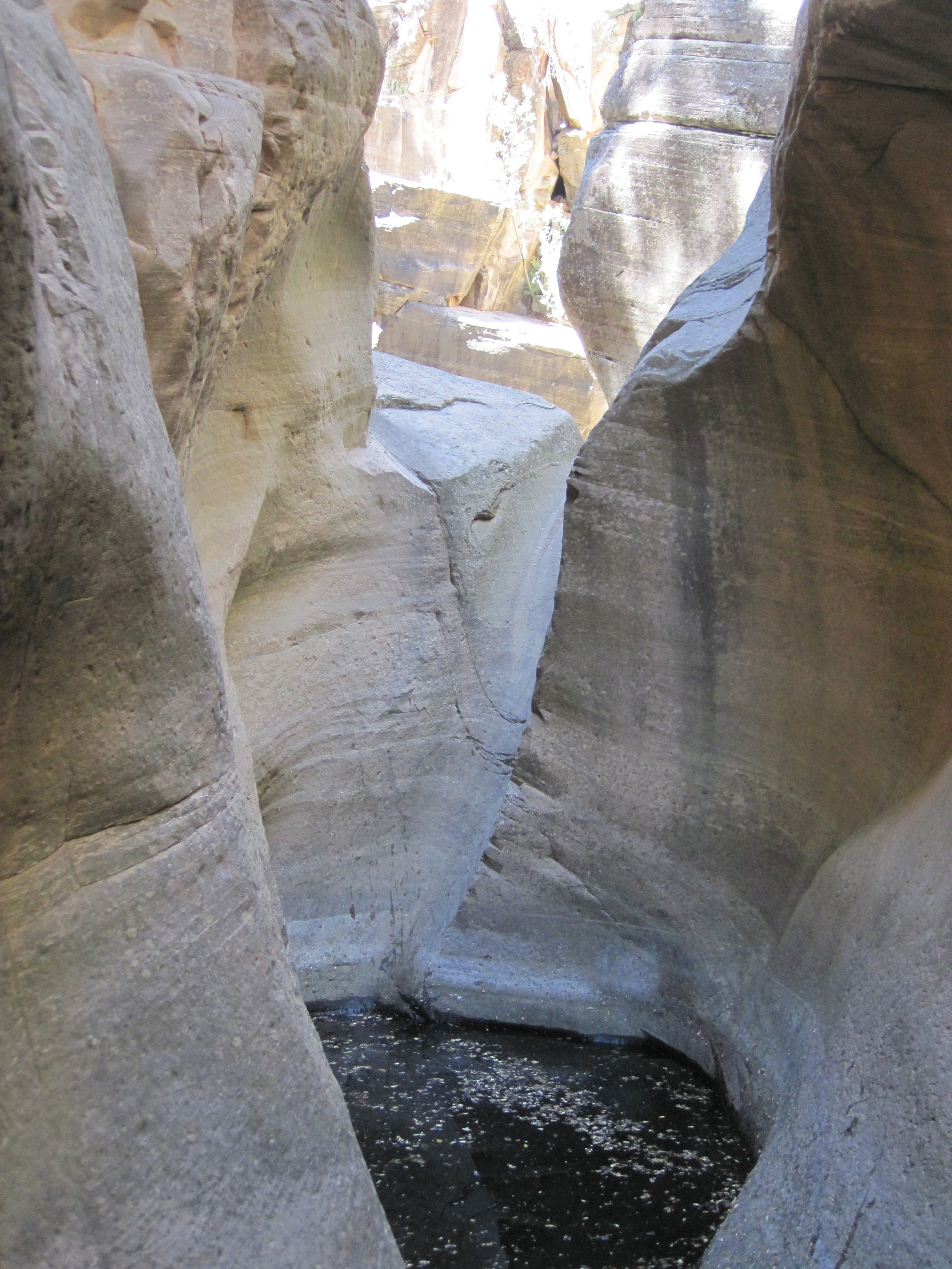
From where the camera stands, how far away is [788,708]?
10.7ft

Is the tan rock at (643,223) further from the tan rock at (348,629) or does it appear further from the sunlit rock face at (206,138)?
the sunlit rock face at (206,138)

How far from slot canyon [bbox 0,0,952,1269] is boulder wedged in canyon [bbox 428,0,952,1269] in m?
0.01

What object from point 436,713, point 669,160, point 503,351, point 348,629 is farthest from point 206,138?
point 503,351

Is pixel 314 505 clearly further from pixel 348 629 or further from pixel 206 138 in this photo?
pixel 206 138

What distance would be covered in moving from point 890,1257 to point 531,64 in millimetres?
17895

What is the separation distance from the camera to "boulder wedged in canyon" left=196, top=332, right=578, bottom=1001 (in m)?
3.59

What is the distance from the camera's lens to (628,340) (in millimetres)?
9727

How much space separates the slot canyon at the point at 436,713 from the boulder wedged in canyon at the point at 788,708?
1 centimetres

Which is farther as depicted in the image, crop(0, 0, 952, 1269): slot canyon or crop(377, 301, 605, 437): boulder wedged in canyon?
crop(377, 301, 605, 437): boulder wedged in canyon

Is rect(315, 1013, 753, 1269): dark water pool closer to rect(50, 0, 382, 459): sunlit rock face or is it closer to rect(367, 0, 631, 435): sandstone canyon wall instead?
rect(50, 0, 382, 459): sunlit rock face

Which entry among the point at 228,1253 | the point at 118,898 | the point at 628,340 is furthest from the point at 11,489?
the point at 628,340

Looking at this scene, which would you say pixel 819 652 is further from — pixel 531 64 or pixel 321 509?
pixel 531 64

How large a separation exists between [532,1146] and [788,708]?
4.21 feet

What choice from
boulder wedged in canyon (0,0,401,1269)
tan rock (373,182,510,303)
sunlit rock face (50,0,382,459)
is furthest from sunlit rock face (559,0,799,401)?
boulder wedged in canyon (0,0,401,1269)
